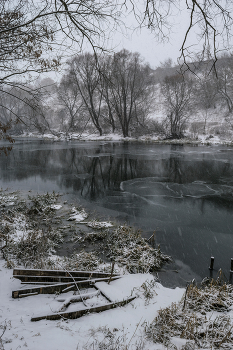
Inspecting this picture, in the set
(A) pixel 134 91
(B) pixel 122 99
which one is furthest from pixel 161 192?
(B) pixel 122 99

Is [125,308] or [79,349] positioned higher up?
[79,349]

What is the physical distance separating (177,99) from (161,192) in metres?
26.5

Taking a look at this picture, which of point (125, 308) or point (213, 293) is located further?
point (213, 293)

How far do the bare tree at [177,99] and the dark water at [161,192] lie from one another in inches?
662

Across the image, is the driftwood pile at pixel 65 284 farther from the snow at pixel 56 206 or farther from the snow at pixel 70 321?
the snow at pixel 56 206

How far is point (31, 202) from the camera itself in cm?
922

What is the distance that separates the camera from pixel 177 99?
110ft

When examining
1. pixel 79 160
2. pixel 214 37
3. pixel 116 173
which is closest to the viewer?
pixel 214 37

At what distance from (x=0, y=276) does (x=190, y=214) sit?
6.10 meters

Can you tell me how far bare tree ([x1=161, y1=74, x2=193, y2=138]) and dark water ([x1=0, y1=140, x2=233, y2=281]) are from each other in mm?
16813

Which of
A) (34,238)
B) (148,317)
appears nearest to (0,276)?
(34,238)

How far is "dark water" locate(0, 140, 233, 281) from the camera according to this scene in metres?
6.04

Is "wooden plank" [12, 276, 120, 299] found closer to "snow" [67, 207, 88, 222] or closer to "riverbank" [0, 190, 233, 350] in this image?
"riverbank" [0, 190, 233, 350]

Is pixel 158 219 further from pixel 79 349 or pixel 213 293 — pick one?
pixel 79 349
